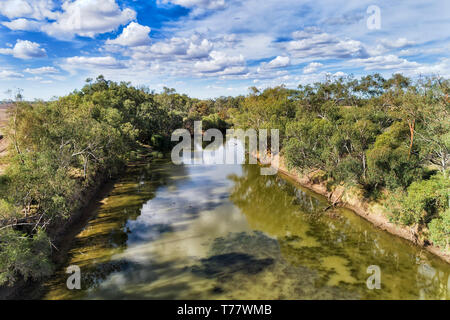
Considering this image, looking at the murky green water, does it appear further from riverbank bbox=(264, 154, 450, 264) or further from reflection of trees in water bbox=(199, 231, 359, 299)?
riverbank bbox=(264, 154, 450, 264)

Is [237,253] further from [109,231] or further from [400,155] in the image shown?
[400,155]

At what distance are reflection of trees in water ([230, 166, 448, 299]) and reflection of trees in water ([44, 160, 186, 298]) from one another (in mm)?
10762

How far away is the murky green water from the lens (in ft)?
50.7

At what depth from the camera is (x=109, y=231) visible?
2256cm

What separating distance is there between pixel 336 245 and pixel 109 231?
59.3 feet

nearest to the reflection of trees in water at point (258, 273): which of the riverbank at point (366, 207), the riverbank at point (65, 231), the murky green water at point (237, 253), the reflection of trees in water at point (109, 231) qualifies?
the murky green water at point (237, 253)

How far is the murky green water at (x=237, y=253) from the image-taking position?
608 inches

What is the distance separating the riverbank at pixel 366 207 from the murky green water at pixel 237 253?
2.16ft

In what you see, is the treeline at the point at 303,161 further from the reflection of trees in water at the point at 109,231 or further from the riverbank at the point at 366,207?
the reflection of trees in water at the point at 109,231

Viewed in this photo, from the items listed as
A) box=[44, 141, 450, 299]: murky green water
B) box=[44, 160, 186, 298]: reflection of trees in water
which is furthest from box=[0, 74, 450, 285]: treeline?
box=[44, 141, 450, 299]: murky green water

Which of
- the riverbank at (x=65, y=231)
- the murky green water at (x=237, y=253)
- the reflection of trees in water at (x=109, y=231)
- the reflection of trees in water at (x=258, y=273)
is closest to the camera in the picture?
the riverbank at (x=65, y=231)

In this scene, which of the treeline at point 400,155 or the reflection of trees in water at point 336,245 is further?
the treeline at point 400,155
